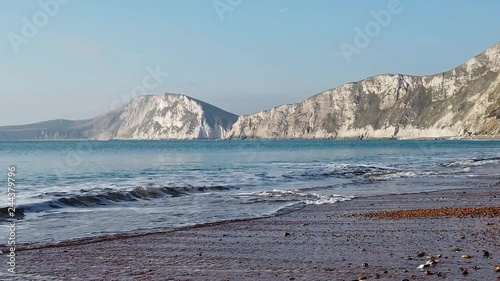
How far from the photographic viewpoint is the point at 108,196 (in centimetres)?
2425

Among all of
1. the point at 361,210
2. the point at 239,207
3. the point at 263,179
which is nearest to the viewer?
the point at 361,210

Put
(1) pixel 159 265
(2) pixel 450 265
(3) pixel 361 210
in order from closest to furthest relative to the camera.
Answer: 1. (2) pixel 450 265
2. (1) pixel 159 265
3. (3) pixel 361 210

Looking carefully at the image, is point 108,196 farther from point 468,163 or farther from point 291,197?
point 468,163

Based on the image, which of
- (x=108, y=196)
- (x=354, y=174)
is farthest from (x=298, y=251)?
(x=354, y=174)

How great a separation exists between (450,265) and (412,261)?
25.7 inches

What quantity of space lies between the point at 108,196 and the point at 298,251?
14.9 m

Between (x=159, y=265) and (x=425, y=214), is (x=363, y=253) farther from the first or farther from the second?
(x=425, y=214)

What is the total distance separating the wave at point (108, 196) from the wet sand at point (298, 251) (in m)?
8.28

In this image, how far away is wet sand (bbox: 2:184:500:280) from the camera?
9.18 m

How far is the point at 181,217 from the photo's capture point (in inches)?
687

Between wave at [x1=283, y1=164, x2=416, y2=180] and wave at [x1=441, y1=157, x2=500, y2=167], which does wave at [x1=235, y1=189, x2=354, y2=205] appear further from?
wave at [x1=441, y1=157, x2=500, y2=167]

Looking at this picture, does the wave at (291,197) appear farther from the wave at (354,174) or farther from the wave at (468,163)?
the wave at (468,163)

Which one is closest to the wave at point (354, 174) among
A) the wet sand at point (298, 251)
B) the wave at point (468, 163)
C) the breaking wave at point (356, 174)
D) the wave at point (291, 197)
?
the breaking wave at point (356, 174)

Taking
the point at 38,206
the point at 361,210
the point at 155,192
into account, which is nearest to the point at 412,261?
the point at 361,210
